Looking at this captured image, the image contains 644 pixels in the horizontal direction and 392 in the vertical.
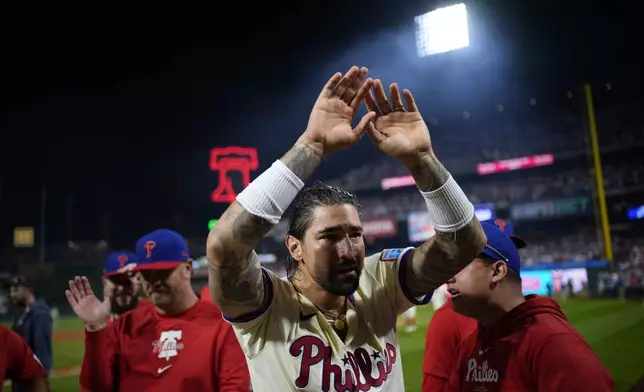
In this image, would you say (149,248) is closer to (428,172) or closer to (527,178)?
(428,172)

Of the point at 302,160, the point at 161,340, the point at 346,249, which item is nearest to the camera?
the point at 302,160

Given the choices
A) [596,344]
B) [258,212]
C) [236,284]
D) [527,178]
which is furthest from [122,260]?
[527,178]

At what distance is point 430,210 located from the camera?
2281mm

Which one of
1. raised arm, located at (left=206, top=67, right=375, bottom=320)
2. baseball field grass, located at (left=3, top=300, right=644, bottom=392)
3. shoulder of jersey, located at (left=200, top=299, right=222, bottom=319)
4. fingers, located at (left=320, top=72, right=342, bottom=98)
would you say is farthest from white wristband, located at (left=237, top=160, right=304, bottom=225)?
baseball field grass, located at (left=3, top=300, right=644, bottom=392)

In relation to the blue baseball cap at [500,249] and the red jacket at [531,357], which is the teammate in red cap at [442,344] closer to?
the red jacket at [531,357]

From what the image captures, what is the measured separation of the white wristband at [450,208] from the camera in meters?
Answer: 2.21

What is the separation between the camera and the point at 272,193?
199 centimetres

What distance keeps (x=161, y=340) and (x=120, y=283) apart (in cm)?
168

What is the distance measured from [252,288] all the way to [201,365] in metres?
1.55

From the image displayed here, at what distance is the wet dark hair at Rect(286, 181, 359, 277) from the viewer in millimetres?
2293

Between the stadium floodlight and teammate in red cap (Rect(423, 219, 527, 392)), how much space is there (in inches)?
652

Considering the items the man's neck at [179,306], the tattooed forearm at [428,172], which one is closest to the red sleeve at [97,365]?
the man's neck at [179,306]

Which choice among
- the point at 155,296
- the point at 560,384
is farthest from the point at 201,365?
the point at 560,384

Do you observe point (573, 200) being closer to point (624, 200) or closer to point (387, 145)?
point (624, 200)
